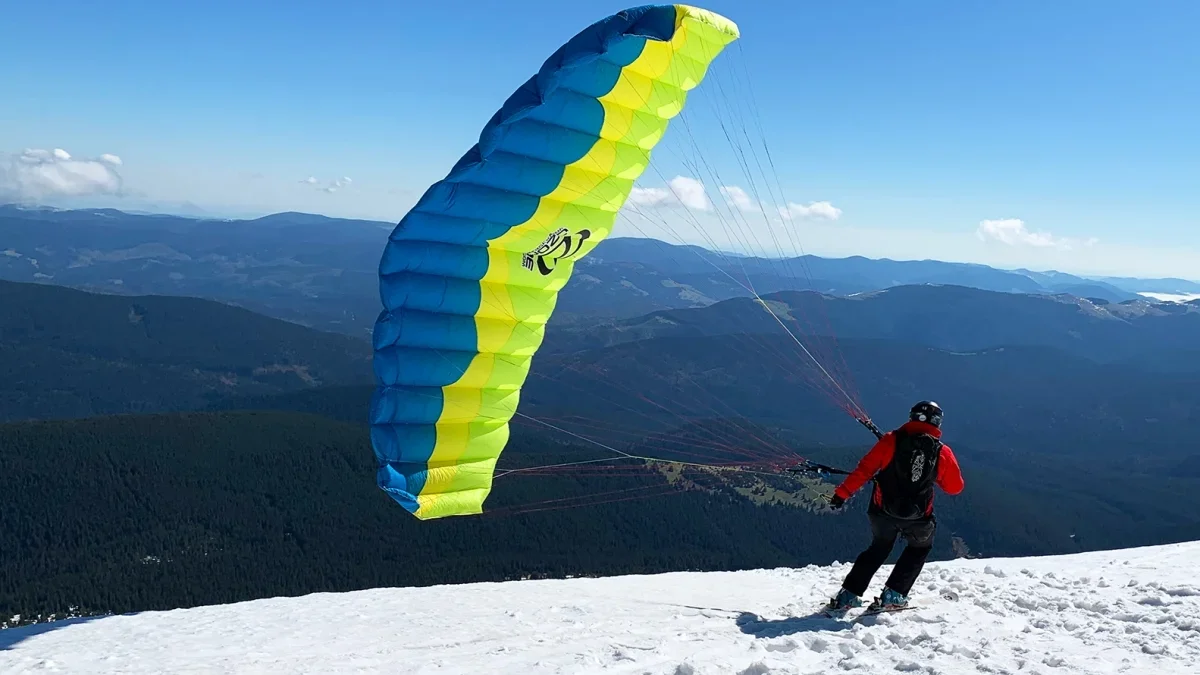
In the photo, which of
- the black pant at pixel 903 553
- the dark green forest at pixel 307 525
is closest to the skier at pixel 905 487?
the black pant at pixel 903 553

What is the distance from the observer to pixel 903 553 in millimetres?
8664

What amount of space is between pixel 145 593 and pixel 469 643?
90.4 m

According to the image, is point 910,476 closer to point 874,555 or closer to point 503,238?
point 874,555

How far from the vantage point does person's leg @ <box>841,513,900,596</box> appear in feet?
28.5

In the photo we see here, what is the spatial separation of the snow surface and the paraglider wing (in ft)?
7.01

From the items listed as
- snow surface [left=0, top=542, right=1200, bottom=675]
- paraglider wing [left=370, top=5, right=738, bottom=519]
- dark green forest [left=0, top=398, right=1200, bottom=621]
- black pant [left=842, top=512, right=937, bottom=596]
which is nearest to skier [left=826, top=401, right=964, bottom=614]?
black pant [left=842, top=512, right=937, bottom=596]

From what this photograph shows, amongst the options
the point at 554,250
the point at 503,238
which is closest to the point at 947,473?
the point at 554,250

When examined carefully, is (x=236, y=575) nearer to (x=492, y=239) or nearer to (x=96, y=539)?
(x=96, y=539)

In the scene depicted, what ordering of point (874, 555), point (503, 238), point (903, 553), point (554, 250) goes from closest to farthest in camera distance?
point (903, 553) → point (874, 555) → point (503, 238) → point (554, 250)

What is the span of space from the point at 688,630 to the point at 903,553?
282 cm

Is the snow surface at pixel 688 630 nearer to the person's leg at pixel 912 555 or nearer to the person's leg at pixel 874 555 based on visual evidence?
the person's leg at pixel 912 555

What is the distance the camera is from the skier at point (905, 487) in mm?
8391

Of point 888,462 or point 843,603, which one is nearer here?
point 888,462

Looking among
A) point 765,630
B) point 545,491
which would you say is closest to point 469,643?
point 765,630
